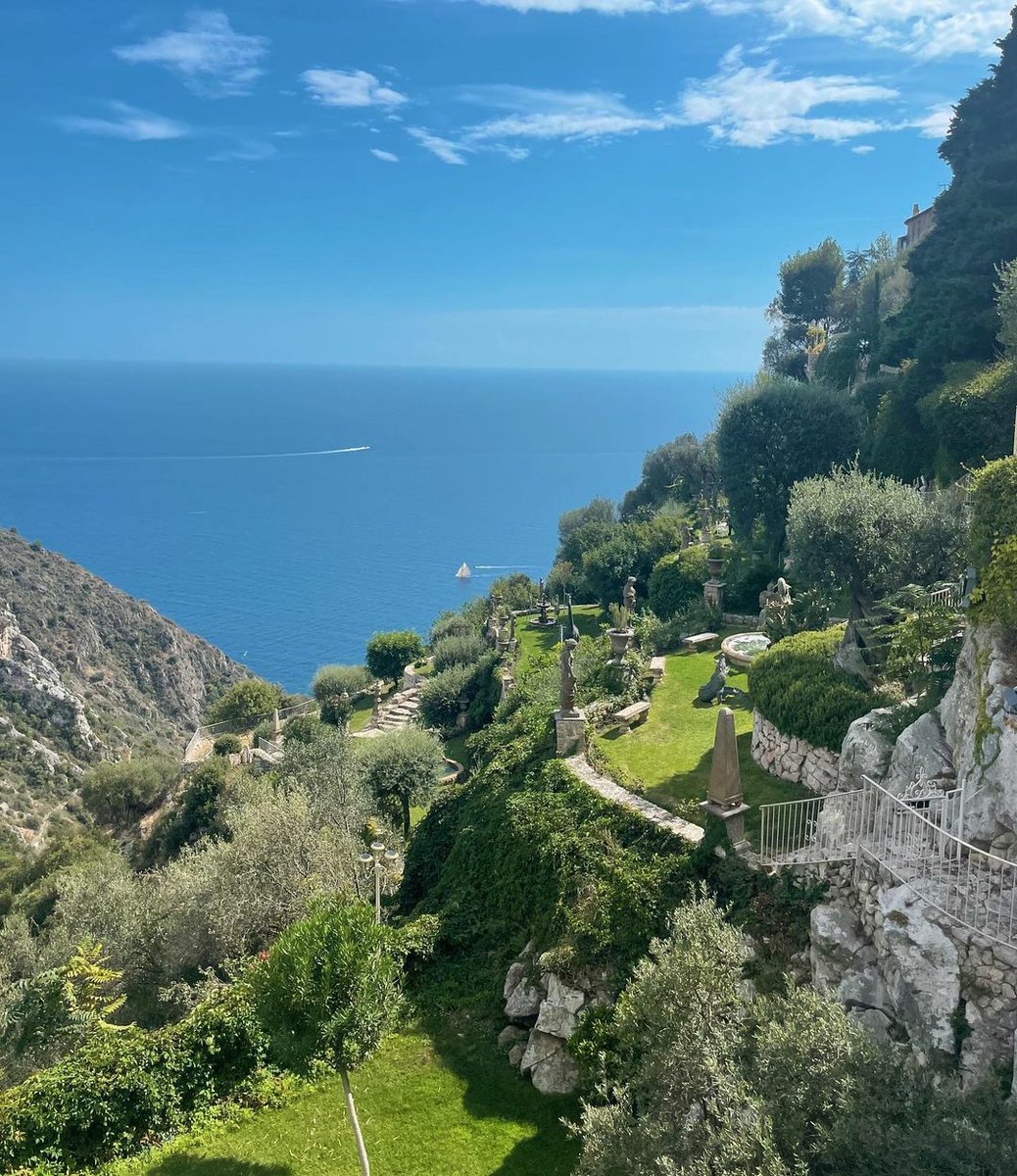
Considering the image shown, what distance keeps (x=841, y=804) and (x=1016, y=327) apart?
2084cm

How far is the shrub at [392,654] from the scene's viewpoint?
1695 inches

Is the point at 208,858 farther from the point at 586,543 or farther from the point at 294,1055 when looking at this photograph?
the point at 586,543

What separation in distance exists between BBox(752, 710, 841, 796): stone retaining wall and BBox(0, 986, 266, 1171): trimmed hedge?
9.90m

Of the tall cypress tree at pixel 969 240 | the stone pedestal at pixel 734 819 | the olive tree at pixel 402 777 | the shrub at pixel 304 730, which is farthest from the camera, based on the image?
the shrub at pixel 304 730

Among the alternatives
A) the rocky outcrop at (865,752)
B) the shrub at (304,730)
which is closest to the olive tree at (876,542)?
the rocky outcrop at (865,752)

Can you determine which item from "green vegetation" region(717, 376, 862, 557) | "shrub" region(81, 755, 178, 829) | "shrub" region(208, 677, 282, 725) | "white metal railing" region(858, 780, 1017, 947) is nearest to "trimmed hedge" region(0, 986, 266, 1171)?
"white metal railing" region(858, 780, 1017, 947)

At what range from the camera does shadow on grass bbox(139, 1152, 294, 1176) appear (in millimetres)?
11086

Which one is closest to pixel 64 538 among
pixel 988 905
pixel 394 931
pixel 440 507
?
pixel 440 507

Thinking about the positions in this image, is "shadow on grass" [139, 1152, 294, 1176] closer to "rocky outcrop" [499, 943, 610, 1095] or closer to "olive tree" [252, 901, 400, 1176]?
"olive tree" [252, 901, 400, 1176]

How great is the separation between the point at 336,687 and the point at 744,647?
81.8ft

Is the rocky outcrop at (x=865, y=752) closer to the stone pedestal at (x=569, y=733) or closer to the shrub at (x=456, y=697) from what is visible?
the stone pedestal at (x=569, y=733)

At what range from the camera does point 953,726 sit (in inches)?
443

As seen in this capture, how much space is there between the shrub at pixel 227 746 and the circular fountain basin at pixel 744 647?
70.7ft

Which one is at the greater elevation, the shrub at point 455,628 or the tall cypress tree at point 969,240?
the tall cypress tree at point 969,240
